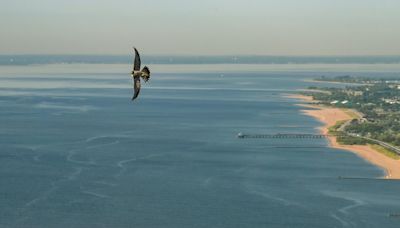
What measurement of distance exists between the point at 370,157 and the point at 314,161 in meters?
3.50

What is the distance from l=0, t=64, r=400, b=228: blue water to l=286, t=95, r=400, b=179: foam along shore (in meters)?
0.74

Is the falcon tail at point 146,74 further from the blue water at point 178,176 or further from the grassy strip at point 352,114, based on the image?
Result: the grassy strip at point 352,114

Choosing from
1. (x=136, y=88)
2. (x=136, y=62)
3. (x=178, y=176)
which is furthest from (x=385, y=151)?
(x=136, y=88)

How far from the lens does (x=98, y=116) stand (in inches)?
2534

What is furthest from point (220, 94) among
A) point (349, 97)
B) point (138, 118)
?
point (138, 118)

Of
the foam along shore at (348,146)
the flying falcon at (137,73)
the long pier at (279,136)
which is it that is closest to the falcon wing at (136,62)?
the flying falcon at (137,73)

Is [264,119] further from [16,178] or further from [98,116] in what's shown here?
[16,178]

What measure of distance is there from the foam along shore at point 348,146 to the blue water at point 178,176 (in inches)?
29.0

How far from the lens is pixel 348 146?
46438 mm

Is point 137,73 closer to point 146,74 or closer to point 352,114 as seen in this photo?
point 146,74

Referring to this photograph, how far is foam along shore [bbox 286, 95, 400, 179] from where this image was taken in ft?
125

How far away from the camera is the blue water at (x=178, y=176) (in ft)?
88.4

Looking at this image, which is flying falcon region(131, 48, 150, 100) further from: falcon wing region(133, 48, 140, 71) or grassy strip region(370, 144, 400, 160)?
grassy strip region(370, 144, 400, 160)

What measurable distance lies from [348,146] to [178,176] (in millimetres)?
15254
